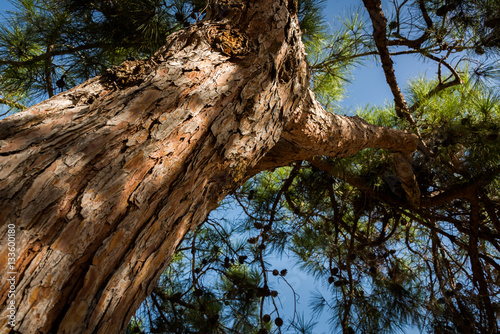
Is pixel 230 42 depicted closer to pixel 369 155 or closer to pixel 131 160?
pixel 131 160

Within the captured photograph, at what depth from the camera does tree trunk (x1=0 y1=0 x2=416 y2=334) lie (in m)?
0.32

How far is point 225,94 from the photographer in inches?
20.2

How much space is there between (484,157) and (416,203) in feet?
0.90

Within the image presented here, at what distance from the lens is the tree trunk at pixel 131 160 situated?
323mm

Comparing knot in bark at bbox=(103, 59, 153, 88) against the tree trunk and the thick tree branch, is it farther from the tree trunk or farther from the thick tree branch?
the thick tree branch

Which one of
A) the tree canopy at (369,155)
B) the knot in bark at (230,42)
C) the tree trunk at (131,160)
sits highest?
the tree canopy at (369,155)

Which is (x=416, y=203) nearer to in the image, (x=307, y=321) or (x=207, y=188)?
(x=307, y=321)

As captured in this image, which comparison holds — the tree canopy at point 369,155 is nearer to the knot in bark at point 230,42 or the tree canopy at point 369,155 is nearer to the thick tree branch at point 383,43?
the thick tree branch at point 383,43

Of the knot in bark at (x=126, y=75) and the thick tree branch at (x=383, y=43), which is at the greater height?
the thick tree branch at (x=383, y=43)

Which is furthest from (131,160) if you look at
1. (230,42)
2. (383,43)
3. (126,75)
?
(383,43)

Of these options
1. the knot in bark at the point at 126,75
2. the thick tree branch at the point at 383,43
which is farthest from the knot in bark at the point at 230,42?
the thick tree branch at the point at 383,43

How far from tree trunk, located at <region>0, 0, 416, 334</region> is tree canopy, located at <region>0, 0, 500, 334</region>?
2.13ft

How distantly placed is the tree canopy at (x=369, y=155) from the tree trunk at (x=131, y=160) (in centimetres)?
→ 65

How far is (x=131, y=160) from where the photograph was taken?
400 millimetres
